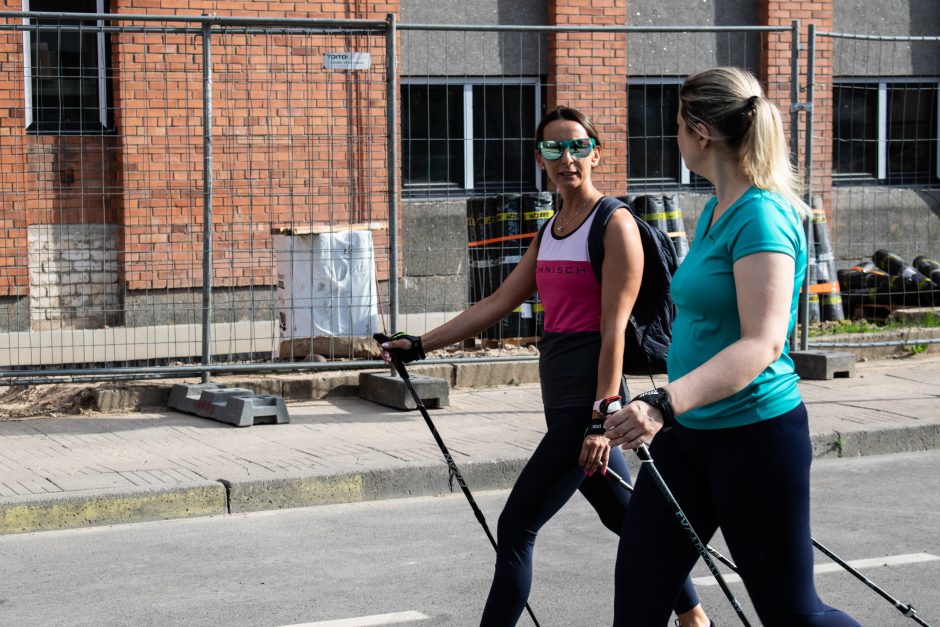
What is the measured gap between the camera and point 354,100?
12844 mm

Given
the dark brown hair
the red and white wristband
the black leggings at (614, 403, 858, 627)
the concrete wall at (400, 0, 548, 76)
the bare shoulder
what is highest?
the concrete wall at (400, 0, 548, 76)

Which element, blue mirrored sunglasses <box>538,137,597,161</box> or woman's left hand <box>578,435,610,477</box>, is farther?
blue mirrored sunglasses <box>538,137,597,161</box>

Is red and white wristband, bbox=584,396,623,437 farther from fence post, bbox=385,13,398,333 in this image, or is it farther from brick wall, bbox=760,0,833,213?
brick wall, bbox=760,0,833,213

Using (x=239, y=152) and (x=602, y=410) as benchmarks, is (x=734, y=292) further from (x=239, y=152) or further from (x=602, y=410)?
(x=239, y=152)

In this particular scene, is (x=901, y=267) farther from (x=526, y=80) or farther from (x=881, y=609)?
(x=881, y=609)

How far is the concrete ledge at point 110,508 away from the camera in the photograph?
670 centimetres

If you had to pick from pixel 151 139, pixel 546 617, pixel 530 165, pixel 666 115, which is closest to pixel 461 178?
pixel 530 165

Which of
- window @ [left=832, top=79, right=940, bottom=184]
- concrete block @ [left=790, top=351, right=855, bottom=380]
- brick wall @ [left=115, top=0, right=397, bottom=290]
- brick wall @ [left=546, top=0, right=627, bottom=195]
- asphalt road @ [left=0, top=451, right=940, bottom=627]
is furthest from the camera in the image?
window @ [left=832, top=79, right=940, bottom=184]

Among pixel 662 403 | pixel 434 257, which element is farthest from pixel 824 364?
pixel 662 403

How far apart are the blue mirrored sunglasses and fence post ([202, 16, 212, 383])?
528 cm

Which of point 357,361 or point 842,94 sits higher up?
point 842,94

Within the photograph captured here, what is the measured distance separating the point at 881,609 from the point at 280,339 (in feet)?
19.4

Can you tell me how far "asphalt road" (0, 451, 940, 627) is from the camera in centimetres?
536

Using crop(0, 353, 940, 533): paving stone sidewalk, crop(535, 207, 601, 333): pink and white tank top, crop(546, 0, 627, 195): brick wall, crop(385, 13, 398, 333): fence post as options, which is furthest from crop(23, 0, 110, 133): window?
crop(535, 207, 601, 333): pink and white tank top
